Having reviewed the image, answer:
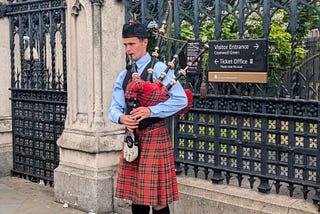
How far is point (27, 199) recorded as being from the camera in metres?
7.36

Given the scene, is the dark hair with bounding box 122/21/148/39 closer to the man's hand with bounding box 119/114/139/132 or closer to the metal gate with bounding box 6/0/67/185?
the man's hand with bounding box 119/114/139/132

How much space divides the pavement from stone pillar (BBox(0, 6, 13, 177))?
39cm

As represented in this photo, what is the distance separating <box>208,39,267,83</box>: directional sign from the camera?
5207 mm

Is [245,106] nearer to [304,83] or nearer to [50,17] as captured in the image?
[304,83]

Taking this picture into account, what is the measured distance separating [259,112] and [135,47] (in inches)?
63.5

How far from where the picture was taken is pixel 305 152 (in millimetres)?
5039

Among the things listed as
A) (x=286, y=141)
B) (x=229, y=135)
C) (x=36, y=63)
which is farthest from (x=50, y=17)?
(x=286, y=141)

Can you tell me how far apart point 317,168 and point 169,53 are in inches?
88.3

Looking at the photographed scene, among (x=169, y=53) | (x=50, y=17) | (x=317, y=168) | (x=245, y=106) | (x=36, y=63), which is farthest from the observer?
(x=36, y=63)

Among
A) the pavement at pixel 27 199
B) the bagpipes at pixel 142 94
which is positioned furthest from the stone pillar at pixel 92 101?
the bagpipes at pixel 142 94

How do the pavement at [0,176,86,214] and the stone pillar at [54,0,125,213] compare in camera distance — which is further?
the pavement at [0,176,86,214]

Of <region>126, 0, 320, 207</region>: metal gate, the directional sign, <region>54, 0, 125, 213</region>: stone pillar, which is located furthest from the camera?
<region>54, 0, 125, 213</region>: stone pillar

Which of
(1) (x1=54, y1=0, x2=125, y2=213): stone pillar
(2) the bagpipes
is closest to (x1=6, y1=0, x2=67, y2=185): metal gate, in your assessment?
(1) (x1=54, y1=0, x2=125, y2=213): stone pillar

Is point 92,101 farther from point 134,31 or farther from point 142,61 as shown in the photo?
point 134,31
